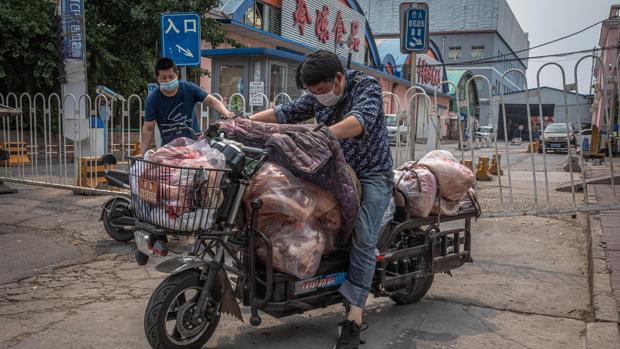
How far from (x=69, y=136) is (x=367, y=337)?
23.4 feet

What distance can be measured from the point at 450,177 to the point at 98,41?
1374 centimetres

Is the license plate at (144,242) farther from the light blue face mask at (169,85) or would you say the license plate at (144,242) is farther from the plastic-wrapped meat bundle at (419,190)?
the light blue face mask at (169,85)

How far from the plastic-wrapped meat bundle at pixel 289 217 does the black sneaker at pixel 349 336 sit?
0.48 m

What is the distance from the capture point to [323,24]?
26.1 meters

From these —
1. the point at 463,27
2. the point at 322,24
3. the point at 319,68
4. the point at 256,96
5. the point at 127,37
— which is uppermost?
the point at 463,27

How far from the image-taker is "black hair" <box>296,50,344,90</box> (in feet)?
10.7

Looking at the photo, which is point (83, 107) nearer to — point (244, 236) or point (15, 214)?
point (15, 214)

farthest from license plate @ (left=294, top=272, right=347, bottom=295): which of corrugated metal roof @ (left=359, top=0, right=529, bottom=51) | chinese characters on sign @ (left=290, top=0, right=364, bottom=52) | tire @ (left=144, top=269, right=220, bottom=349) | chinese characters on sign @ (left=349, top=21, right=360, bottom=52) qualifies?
corrugated metal roof @ (left=359, top=0, right=529, bottom=51)

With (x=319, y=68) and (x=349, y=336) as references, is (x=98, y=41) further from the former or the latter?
(x=349, y=336)

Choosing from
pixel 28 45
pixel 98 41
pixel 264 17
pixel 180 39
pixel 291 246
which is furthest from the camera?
pixel 264 17

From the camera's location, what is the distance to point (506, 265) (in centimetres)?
554

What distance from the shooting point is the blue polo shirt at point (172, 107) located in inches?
224

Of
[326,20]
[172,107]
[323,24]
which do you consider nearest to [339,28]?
[326,20]

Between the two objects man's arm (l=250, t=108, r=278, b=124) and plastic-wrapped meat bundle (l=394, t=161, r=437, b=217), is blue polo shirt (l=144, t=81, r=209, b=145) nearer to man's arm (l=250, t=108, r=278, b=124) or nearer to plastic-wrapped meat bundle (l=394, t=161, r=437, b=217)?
man's arm (l=250, t=108, r=278, b=124)
